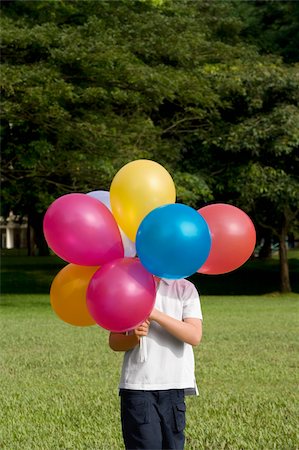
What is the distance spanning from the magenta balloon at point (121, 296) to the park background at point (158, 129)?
433 centimetres

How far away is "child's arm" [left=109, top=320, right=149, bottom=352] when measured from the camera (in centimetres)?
332

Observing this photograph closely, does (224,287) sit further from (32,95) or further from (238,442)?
(238,442)

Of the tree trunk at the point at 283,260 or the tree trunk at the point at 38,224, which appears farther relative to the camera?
the tree trunk at the point at 38,224

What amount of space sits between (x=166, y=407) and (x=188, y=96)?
14696 millimetres

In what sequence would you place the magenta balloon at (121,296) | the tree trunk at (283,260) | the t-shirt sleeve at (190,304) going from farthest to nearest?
the tree trunk at (283,260) < the t-shirt sleeve at (190,304) < the magenta balloon at (121,296)

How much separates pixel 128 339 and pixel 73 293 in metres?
0.40

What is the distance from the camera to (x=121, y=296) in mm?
3279

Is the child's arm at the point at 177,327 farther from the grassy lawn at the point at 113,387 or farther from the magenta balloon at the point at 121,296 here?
the grassy lawn at the point at 113,387

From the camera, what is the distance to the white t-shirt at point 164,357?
10.9 feet

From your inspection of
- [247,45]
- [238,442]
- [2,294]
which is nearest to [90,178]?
[2,294]

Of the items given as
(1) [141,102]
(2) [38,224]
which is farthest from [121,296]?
(2) [38,224]

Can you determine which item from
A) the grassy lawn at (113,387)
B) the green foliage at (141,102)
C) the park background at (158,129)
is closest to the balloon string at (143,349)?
the grassy lawn at (113,387)

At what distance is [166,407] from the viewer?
3.34 metres

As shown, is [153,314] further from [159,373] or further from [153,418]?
[153,418]
